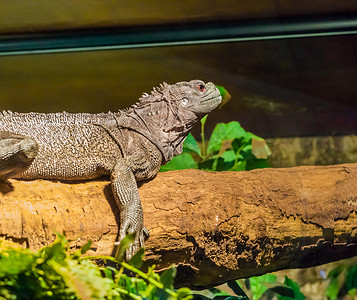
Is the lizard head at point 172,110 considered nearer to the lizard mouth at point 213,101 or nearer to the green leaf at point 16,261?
the lizard mouth at point 213,101

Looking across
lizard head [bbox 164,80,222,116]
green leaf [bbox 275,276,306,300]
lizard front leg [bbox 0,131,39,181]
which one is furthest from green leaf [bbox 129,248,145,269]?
green leaf [bbox 275,276,306,300]

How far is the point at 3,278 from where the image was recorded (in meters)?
1.23

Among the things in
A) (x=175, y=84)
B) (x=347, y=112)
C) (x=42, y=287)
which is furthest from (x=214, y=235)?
(x=347, y=112)

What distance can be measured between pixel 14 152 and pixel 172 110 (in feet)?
2.82

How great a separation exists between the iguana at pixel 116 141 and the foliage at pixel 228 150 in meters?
0.55

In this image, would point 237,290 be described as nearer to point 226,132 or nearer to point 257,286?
point 257,286

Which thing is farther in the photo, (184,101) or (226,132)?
(226,132)

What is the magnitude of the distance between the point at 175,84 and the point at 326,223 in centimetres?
108

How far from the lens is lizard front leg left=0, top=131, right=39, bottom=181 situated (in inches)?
66.9

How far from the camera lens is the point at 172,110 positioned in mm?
2262

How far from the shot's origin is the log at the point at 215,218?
5.95ft

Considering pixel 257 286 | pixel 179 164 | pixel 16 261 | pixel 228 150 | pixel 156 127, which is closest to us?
pixel 16 261

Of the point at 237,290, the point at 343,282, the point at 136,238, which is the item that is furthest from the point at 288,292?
the point at 136,238

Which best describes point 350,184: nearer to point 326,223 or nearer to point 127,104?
point 326,223
